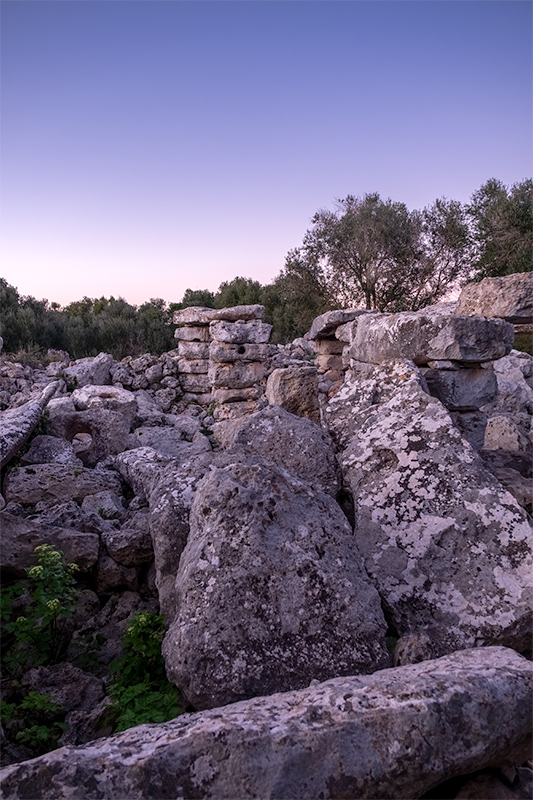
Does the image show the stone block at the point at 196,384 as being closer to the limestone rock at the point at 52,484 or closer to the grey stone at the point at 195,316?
the grey stone at the point at 195,316

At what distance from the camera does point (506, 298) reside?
568 cm

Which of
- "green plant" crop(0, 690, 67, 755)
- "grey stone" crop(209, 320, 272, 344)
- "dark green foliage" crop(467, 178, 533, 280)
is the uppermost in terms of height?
"dark green foliage" crop(467, 178, 533, 280)

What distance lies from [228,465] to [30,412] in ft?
15.0

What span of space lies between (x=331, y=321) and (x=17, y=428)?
4.71 m

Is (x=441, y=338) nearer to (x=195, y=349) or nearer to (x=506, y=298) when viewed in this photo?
(x=506, y=298)

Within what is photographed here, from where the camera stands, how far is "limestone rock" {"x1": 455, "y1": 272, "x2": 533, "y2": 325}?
5.58m

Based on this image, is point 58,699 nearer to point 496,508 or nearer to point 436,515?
point 436,515

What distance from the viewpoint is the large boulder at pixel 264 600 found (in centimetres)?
219

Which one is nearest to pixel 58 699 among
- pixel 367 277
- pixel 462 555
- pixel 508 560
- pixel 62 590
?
pixel 62 590

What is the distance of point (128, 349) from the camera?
1997 cm

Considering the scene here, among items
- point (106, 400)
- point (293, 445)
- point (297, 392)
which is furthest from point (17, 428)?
point (293, 445)

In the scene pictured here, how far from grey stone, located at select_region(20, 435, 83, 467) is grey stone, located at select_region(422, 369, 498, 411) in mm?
3808

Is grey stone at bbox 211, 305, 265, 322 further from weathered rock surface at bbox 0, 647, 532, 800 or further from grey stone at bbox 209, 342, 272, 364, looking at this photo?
weathered rock surface at bbox 0, 647, 532, 800

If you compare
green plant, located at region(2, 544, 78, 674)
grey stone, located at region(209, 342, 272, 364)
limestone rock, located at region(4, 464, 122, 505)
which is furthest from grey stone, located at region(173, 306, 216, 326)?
green plant, located at region(2, 544, 78, 674)
